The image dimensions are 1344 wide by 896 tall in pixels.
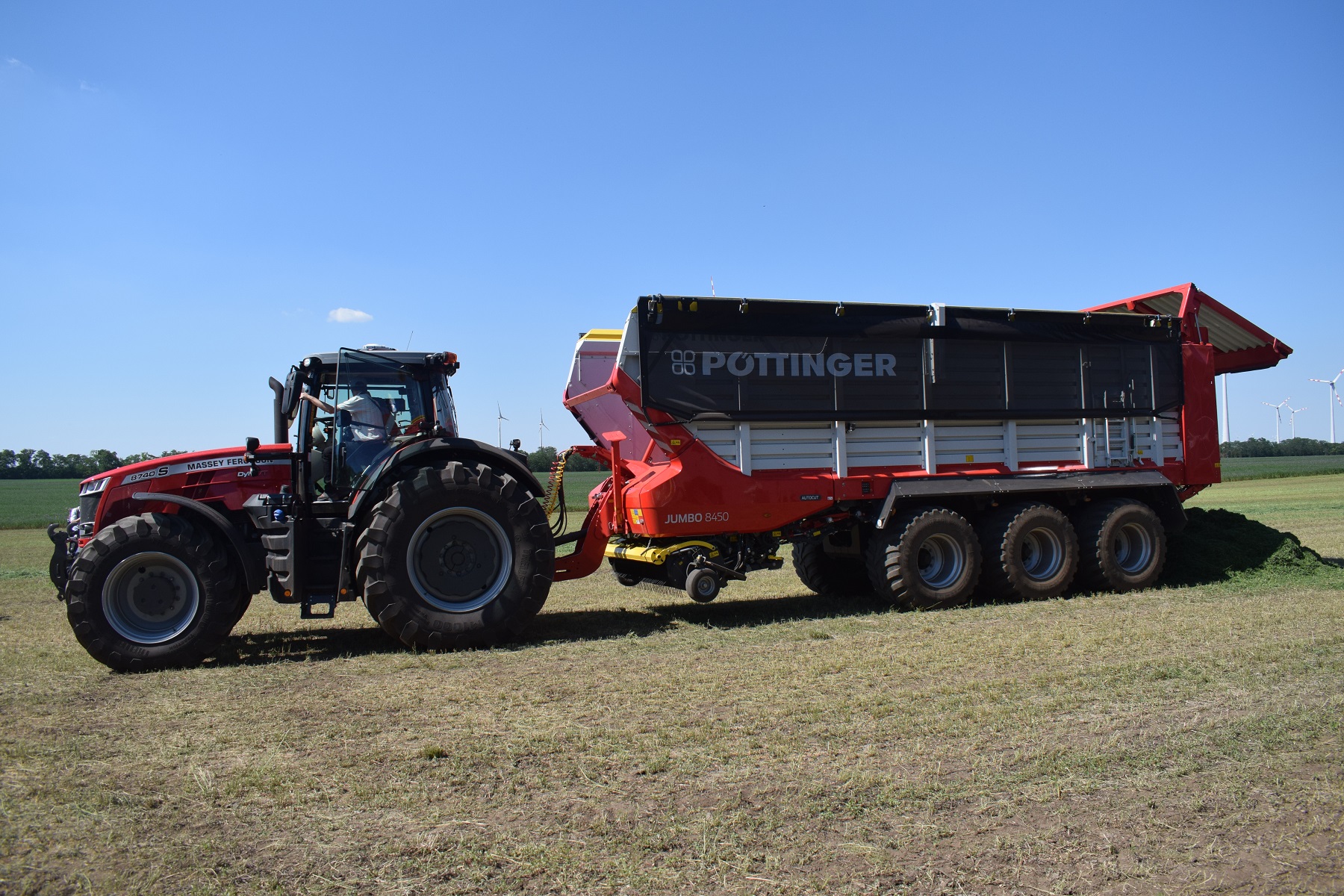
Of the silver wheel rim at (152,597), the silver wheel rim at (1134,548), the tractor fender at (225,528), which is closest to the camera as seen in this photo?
the silver wheel rim at (152,597)

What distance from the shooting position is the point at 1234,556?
36.9ft

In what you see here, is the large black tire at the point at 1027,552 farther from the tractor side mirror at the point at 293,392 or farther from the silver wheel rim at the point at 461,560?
the tractor side mirror at the point at 293,392

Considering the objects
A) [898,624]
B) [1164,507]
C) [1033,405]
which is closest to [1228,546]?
[1164,507]

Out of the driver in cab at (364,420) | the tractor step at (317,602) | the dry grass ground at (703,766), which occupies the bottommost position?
the dry grass ground at (703,766)

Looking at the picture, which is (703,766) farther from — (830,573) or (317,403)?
(830,573)

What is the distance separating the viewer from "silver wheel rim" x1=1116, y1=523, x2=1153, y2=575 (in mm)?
10836

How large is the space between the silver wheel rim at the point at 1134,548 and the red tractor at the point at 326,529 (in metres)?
6.81

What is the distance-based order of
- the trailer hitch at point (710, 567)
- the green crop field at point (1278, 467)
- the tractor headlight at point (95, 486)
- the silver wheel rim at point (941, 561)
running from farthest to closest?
the green crop field at point (1278, 467) < the silver wheel rim at point (941, 561) < the trailer hitch at point (710, 567) < the tractor headlight at point (95, 486)

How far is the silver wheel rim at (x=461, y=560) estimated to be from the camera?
7.88m

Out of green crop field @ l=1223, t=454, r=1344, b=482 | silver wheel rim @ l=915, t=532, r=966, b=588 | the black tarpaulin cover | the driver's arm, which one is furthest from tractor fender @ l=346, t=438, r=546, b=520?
green crop field @ l=1223, t=454, r=1344, b=482

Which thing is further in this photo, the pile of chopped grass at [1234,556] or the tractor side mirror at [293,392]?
the pile of chopped grass at [1234,556]

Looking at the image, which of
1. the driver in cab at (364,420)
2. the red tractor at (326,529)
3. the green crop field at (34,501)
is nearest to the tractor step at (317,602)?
the red tractor at (326,529)

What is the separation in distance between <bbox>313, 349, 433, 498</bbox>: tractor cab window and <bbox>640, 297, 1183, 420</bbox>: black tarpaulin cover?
223 centimetres

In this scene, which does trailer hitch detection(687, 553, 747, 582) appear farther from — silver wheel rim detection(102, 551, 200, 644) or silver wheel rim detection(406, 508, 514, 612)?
A: silver wheel rim detection(102, 551, 200, 644)
